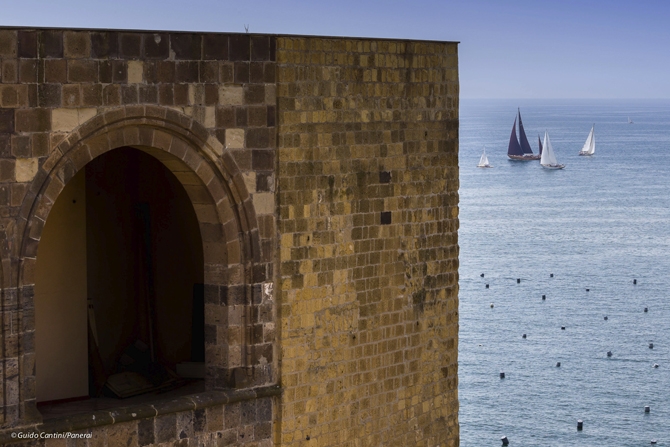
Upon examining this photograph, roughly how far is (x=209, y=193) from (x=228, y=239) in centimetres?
46

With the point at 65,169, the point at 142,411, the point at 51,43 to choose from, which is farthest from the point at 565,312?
the point at 51,43

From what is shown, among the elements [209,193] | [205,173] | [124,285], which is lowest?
[124,285]

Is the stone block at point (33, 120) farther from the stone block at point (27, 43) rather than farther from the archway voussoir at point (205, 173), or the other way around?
the archway voussoir at point (205, 173)

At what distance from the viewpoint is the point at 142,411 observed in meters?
11.3

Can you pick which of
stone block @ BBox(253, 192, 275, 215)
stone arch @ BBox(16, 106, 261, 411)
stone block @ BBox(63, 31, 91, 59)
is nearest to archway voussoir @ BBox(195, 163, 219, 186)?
stone arch @ BBox(16, 106, 261, 411)

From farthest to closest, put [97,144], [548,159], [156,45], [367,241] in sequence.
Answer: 1. [548,159]
2. [367,241]
3. [156,45]
4. [97,144]

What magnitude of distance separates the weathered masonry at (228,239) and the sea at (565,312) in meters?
27.3

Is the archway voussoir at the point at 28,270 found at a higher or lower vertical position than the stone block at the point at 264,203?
lower

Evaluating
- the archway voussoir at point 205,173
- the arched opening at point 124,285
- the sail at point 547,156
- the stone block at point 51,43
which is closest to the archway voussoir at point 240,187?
the archway voussoir at point 205,173

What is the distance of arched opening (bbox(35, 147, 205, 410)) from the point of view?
Answer: 12391mm

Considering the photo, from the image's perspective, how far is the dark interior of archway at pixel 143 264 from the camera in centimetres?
1331

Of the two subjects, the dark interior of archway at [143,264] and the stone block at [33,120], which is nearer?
the stone block at [33,120]

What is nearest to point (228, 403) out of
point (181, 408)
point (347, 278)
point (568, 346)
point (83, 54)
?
point (181, 408)

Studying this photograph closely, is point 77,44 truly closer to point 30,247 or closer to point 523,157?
point 30,247
